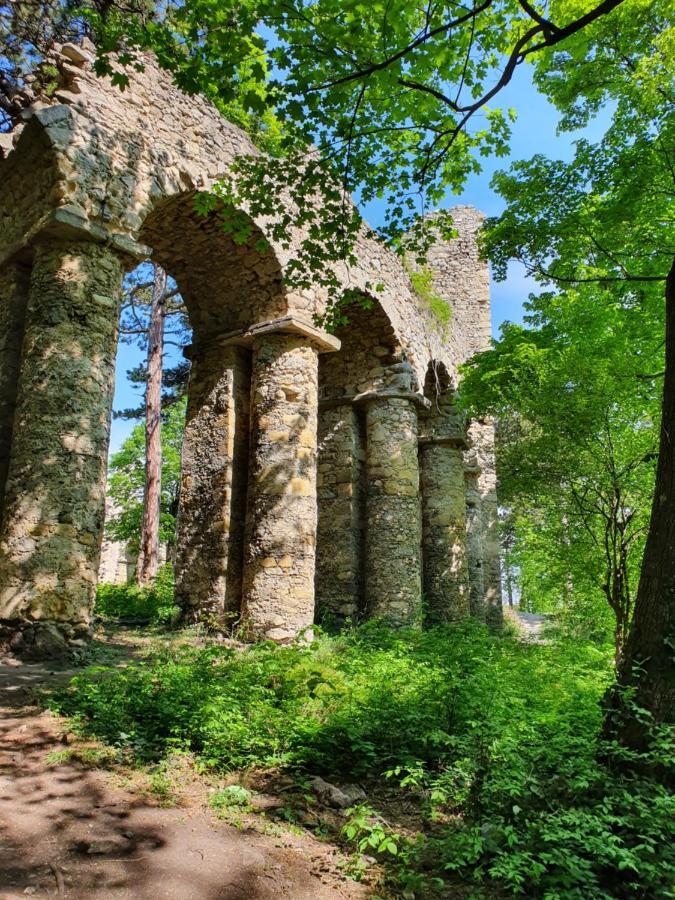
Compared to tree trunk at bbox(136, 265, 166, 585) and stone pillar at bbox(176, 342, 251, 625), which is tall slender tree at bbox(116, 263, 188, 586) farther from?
stone pillar at bbox(176, 342, 251, 625)

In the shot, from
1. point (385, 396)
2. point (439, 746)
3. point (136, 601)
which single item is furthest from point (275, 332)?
point (136, 601)

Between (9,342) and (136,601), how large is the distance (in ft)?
20.2

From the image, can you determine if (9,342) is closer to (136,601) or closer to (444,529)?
(136,601)

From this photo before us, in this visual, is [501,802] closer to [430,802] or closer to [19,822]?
[430,802]

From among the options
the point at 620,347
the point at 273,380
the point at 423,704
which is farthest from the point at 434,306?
the point at 423,704

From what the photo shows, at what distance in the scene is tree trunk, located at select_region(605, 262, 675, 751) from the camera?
11.0 ft

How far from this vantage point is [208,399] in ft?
28.6

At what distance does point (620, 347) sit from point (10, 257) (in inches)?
309

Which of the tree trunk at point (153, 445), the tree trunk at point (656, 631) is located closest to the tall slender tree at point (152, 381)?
the tree trunk at point (153, 445)

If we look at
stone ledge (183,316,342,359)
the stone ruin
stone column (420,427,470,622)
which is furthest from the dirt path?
stone column (420,427,470,622)

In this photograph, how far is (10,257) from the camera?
642 centimetres

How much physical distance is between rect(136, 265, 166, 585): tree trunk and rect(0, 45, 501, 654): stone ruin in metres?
6.62

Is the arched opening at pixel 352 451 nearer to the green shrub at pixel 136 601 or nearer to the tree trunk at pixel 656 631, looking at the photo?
the green shrub at pixel 136 601

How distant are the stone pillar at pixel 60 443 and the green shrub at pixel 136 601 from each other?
400 centimetres
